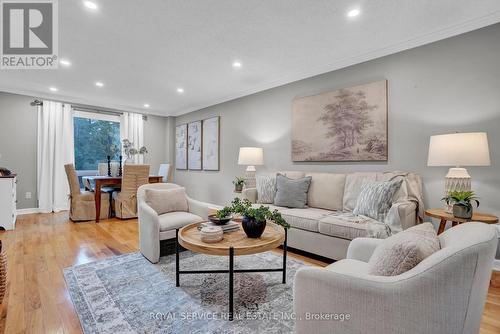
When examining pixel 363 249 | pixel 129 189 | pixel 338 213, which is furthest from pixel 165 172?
pixel 363 249

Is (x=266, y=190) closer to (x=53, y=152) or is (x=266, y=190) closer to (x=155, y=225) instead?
(x=155, y=225)

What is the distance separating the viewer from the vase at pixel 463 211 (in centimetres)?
208

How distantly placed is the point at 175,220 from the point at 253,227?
3.68 ft

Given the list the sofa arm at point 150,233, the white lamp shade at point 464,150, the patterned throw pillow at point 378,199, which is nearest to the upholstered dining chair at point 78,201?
the sofa arm at point 150,233

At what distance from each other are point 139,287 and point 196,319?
0.71m

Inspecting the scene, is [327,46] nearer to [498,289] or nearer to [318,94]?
[318,94]

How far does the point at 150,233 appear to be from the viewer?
2.52 metres

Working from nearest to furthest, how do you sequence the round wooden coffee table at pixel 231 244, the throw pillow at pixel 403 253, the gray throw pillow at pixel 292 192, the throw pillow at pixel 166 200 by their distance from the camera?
the throw pillow at pixel 403 253, the round wooden coffee table at pixel 231 244, the throw pillow at pixel 166 200, the gray throw pillow at pixel 292 192

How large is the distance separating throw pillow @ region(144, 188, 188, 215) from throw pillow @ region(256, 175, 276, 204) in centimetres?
109

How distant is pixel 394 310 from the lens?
916 millimetres

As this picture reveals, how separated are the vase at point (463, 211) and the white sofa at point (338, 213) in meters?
0.33

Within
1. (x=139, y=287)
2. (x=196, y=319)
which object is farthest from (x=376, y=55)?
(x=139, y=287)

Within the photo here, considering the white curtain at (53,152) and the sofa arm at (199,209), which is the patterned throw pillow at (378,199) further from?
the white curtain at (53,152)

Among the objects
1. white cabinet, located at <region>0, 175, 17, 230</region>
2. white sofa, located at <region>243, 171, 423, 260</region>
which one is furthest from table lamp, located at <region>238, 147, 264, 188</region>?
white cabinet, located at <region>0, 175, 17, 230</region>
